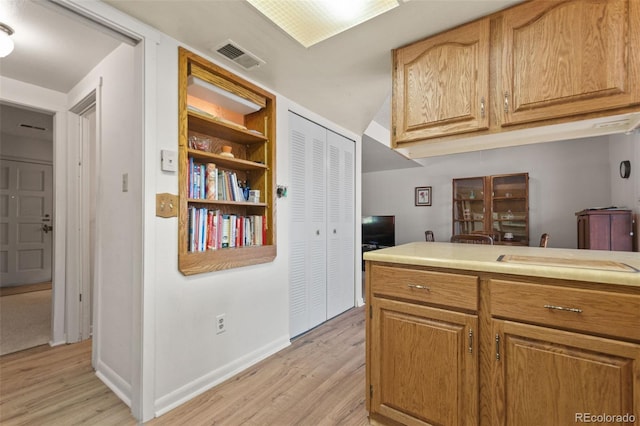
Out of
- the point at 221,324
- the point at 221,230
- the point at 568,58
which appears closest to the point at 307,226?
the point at 221,230

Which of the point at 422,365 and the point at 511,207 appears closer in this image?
the point at 422,365

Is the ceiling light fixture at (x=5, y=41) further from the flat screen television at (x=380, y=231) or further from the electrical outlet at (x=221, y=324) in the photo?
the flat screen television at (x=380, y=231)

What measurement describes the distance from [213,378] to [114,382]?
2.03ft

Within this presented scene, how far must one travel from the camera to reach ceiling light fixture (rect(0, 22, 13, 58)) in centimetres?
162

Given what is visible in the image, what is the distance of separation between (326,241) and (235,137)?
1.39 m

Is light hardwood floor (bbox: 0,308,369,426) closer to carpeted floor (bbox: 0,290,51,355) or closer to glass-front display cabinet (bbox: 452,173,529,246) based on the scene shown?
carpeted floor (bbox: 0,290,51,355)

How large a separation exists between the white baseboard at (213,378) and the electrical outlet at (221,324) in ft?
0.81

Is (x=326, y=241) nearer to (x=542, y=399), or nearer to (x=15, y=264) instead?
(x=542, y=399)

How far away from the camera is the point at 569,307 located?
3.50ft

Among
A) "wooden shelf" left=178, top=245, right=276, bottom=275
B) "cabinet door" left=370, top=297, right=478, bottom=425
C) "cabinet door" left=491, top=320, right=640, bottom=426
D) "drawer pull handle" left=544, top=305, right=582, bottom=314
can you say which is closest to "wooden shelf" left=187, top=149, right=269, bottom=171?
"wooden shelf" left=178, top=245, right=276, bottom=275

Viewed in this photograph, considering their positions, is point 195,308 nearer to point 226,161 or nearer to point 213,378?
point 213,378

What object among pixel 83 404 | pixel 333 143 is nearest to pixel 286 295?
pixel 83 404

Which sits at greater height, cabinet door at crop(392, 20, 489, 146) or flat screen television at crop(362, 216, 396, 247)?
cabinet door at crop(392, 20, 489, 146)
